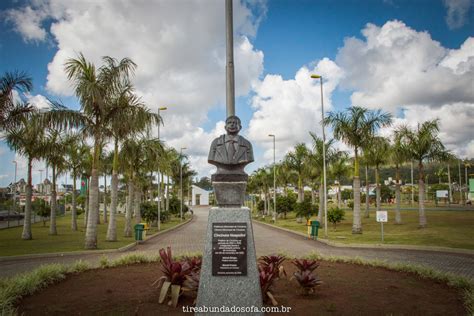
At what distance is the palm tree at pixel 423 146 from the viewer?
2535 centimetres

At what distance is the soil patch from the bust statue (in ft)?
9.08

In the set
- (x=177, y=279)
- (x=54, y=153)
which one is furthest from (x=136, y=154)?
(x=177, y=279)

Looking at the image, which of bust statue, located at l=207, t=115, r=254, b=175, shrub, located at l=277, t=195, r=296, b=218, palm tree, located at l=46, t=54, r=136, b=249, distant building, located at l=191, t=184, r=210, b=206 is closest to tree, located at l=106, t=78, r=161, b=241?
palm tree, located at l=46, t=54, r=136, b=249

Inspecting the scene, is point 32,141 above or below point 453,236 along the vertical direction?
above

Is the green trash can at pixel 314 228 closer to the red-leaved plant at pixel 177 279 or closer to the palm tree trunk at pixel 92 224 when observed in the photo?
the palm tree trunk at pixel 92 224

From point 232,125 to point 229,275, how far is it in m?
2.78

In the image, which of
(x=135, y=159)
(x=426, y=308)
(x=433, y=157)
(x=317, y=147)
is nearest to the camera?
(x=426, y=308)

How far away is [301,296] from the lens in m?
7.73

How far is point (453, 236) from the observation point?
67.9 feet

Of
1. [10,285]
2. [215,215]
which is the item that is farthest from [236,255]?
[10,285]

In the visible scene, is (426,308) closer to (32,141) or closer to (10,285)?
(10,285)

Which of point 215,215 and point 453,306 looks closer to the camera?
point 215,215

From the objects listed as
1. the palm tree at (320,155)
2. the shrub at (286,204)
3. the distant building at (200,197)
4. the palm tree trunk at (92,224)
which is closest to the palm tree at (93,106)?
the palm tree trunk at (92,224)

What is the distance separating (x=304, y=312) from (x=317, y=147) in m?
23.3
